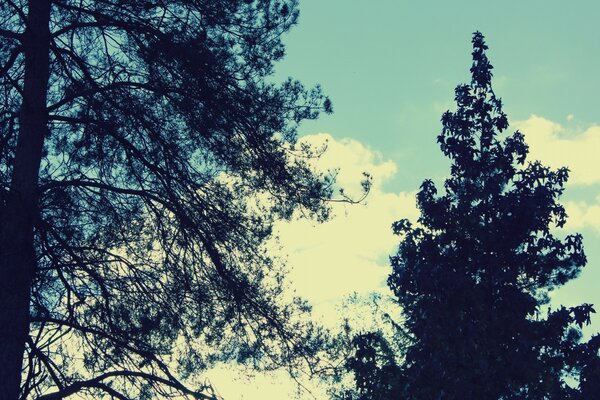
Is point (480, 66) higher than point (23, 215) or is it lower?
higher

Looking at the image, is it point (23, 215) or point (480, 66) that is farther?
point (480, 66)

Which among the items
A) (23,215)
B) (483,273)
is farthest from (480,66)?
(23,215)

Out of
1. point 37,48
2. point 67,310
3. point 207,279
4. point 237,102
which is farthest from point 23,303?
point 237,102

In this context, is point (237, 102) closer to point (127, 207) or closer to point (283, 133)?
point (283, 133)

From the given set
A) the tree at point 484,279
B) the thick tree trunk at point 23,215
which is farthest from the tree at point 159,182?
the tree at point 484,279

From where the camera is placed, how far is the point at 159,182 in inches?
337

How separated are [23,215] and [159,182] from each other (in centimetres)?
196

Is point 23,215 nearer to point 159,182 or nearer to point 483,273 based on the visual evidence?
point 159,182

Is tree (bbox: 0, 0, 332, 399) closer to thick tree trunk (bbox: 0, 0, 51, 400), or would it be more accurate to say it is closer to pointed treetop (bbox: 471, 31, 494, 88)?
thick tree trunk (bbox: 0, 0, 51, 400)

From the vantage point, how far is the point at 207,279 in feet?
28.5

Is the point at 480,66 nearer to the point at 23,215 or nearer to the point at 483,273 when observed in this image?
the point at 483,273

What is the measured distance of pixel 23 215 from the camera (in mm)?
7027

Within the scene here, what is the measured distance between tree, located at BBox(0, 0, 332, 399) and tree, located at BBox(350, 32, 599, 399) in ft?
14.9

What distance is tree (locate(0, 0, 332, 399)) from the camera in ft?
26.3
